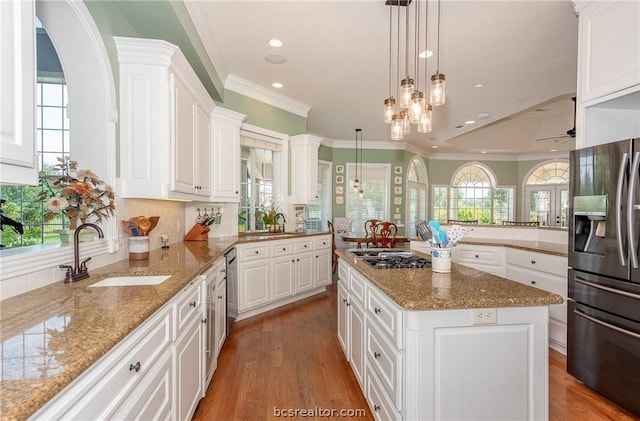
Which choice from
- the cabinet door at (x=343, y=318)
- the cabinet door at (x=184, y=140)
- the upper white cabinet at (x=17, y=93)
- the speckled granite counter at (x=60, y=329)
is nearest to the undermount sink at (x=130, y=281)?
the speckled granite counter at (x=60, y=329)

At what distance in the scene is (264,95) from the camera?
14.1ft

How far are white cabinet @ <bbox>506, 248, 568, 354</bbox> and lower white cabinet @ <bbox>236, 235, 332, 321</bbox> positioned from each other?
8.02 feet

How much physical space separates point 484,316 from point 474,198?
864 centimetres

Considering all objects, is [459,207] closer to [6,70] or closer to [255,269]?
[255,269]

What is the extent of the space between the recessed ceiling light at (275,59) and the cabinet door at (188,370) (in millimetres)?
2662

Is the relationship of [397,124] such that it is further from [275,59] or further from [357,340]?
[275,59]

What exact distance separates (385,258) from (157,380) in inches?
62.2

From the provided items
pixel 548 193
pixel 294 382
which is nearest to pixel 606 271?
pixel 294 382

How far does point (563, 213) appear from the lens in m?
8.38

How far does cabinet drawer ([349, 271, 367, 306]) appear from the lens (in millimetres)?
2008

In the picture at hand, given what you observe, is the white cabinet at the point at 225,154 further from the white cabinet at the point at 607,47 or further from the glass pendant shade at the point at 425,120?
the white cabinet at the point at 607,47

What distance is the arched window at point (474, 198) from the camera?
893 cm

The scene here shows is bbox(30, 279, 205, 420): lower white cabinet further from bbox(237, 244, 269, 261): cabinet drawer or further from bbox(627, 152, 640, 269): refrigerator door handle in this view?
bbox(627, 152, 640, 269): refrigerator door handle

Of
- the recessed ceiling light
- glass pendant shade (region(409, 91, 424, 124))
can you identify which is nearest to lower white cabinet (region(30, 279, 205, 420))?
glass pendant shade (region(409, 91, 424, 124))
